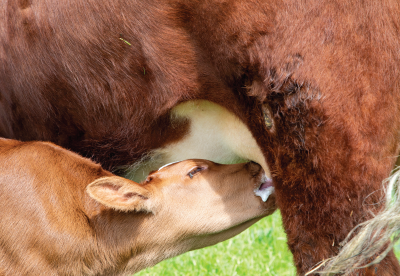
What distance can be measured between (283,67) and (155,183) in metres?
1.19

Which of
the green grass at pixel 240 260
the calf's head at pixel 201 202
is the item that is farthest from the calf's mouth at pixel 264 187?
the green grass at pixel 240 260

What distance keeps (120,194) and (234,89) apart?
90 centimetres

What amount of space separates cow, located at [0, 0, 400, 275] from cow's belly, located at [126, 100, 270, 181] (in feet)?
0.04

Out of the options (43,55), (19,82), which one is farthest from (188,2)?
(19,82)

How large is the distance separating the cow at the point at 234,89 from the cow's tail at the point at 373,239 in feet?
0.27

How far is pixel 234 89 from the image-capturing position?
265 cm

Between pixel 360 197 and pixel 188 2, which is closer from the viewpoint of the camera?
pixel 360 197

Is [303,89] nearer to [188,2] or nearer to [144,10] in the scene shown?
[188,2]

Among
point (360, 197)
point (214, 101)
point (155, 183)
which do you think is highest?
point (214, 101)

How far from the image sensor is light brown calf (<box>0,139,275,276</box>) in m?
2.68

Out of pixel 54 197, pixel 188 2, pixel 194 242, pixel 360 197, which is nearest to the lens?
pixel 360 197

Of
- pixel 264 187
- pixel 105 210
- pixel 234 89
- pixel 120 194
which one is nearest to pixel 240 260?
pixel 264 187

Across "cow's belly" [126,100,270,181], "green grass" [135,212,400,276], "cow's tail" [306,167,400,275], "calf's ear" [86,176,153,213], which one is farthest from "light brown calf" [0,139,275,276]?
"green grass" [135,212,400,276]

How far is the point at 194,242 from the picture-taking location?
319 centimetres
